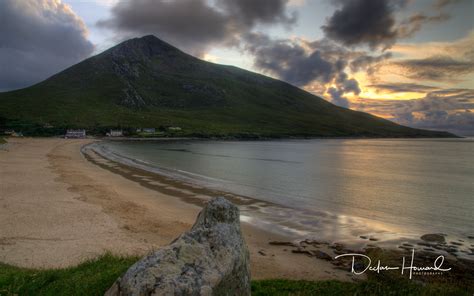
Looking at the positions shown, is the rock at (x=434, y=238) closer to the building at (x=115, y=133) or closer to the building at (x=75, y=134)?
the building at (x=75, y=134)

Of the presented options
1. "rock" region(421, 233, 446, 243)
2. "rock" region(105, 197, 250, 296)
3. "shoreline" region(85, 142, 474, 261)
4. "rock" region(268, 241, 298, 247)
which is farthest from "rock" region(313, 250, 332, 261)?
"rock" region(105, 197, 250, 296)

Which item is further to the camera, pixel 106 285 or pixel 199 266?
pixel 106 285

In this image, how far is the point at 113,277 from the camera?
9.16 meters

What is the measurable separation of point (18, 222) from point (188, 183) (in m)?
23.9

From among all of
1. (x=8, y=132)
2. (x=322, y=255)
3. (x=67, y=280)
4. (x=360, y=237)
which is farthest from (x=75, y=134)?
(x=67, y=280)

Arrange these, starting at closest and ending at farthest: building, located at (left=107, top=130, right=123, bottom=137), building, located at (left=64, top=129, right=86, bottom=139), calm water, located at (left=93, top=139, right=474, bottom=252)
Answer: calm water, located at (left=93, top=139, right=474, bottom=252) < building, located at (left=64, top=129, right=86, bottom=139) < building, located at (left=107, top=130, right=123, bottom=137)

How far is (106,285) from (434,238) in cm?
2013

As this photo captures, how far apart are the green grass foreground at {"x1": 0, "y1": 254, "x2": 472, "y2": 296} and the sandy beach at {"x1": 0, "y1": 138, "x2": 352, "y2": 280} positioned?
3039mm

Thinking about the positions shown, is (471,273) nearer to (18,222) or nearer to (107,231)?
(107,231)

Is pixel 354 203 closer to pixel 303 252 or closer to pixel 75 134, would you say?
pixel 303 252

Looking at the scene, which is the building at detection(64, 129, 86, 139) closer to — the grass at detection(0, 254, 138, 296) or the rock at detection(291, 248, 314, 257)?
the rock at detection(291, 248, 314, 257)

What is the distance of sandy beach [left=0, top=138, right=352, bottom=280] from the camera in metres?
14.7

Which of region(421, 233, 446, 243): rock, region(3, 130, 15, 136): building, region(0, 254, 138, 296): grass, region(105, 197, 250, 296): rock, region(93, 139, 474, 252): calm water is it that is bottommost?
region(3, 130, 15, 136): building

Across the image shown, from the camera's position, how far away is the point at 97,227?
19500 mm
